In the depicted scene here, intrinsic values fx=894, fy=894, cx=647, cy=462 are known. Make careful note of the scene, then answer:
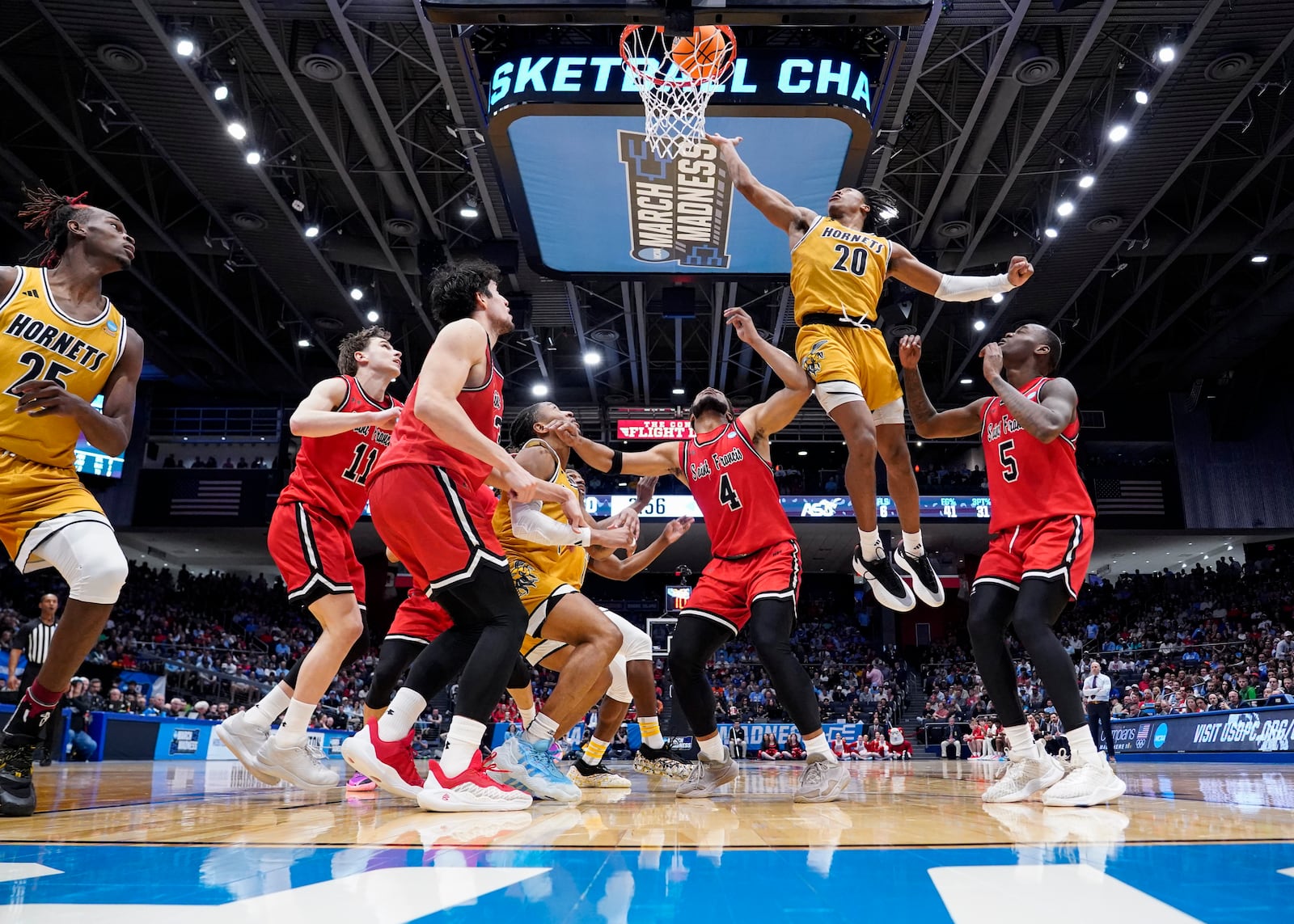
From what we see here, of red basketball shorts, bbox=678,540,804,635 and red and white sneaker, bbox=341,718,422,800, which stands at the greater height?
red basketball shorts, bbox=678,540,804,635

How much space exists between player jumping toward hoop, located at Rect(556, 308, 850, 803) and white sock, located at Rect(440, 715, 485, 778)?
1466 mm

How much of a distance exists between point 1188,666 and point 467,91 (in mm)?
17749

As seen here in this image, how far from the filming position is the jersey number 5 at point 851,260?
14.9 feet

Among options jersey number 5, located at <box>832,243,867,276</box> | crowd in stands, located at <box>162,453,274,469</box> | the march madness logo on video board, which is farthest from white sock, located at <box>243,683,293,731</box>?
crowd in stands, located at <box>162,453,274,469</box>

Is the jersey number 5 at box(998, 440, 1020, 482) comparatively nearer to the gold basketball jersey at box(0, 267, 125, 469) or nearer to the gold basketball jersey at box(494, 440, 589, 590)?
the gold basketball jersey at box(494, 440, 589, 590)

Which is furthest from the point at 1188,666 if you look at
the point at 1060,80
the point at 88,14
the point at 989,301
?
the point at 88,14

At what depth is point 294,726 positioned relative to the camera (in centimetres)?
414

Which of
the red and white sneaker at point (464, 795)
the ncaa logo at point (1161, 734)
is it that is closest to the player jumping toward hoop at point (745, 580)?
the red and white sneaker at point (464, 795)

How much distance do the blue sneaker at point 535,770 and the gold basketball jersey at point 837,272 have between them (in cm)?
248

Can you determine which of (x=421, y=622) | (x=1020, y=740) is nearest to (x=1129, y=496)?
(x=1020, y=740)

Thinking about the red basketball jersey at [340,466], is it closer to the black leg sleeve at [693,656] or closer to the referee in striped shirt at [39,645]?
the black leg sleeve at [693,656]

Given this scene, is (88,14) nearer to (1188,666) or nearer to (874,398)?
(874,398)

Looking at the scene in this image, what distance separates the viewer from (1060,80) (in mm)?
12234

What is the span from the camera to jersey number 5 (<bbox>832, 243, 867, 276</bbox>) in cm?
454
